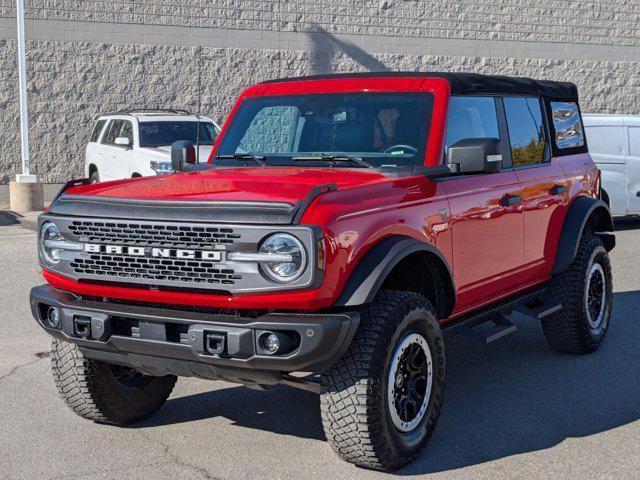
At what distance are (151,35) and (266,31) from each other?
2641mm

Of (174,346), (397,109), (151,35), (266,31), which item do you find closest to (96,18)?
(151,35)

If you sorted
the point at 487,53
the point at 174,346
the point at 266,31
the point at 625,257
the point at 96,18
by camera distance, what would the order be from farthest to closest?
the point at 487,53 < the point at 266,31 < the point at 96,18 < the point at 625,257 < the point at 174,346

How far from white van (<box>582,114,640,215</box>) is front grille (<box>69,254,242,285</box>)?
11180mm

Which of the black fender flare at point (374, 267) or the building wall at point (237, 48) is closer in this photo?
the black fender flare at point (374, 267)

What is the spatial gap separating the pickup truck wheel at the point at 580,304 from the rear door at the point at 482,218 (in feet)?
2.57

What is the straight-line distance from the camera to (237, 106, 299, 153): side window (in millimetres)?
5809

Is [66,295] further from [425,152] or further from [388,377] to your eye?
[425,152]

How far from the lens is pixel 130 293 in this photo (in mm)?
4562

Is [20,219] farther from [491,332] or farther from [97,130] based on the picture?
[491,332]

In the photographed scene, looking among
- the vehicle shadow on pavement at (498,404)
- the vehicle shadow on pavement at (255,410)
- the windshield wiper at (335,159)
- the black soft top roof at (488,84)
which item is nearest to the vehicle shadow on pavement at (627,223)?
the black soft top roof at (488,84)

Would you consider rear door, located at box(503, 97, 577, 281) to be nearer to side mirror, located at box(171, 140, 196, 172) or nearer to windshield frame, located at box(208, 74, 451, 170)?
windshield frame, located at box(208, 74, 451, 170)

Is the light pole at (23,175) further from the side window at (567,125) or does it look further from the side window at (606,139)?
the side window at (567,125)

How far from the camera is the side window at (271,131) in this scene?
581 cm

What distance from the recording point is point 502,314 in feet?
20.0
